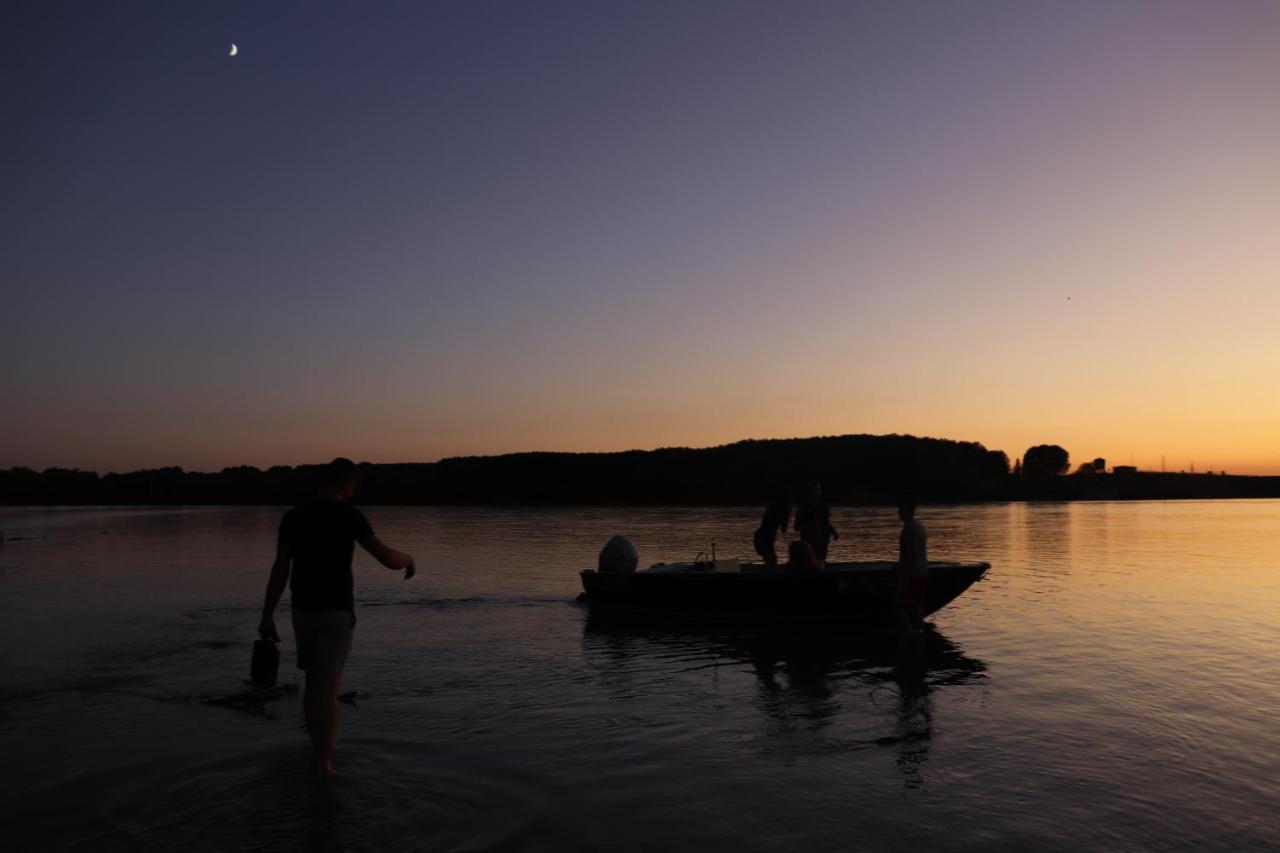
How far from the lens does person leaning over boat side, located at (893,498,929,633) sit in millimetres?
13258

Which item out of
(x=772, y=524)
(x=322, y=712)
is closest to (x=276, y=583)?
(x=322, y=712)

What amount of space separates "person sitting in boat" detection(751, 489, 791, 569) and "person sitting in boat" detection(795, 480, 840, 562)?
297 mm

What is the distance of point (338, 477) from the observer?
7.02m

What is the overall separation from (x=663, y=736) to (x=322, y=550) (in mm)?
3940

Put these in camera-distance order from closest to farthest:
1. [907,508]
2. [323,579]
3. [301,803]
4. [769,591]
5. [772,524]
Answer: [301,803]
[323,579]
[907,508]
[769,591]
[772,524]

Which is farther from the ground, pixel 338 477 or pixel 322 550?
pixel 338 477

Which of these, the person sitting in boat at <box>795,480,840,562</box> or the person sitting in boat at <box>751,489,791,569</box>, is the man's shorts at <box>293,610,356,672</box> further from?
the person sitting in boat at <box>751,489,791,569</box>

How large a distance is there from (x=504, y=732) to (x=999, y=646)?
8.67m

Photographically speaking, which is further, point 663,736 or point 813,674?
point 813,674

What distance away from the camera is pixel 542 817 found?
6508mm

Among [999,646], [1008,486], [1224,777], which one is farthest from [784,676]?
[1008,486]

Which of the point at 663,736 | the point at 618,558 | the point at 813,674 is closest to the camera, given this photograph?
the point at 663,736

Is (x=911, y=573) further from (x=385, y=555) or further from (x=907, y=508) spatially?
(x=385, y=555)

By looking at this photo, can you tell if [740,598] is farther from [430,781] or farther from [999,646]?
[430,781]
